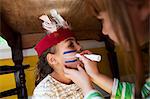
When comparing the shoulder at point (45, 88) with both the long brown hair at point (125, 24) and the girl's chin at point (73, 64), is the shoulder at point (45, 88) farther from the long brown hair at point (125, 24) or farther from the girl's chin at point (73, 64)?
the long brown hair at point (125, 24)

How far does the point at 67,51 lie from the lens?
3.80 ft

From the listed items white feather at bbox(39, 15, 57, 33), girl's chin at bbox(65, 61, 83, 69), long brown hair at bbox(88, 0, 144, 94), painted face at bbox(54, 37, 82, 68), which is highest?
long brown hair at bbox(88, 0, 144, 94)

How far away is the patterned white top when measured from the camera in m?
1.14

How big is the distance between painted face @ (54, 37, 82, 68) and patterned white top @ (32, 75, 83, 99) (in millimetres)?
99

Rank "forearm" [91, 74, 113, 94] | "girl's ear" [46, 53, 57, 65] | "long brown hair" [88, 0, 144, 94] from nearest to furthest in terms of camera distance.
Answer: "long brown hair" [88, 0, 144, 94] < "forearm" [91, 74, 113, 94] < "girl's ear" [46, 53, 57, 65]

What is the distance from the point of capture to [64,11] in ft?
4.22

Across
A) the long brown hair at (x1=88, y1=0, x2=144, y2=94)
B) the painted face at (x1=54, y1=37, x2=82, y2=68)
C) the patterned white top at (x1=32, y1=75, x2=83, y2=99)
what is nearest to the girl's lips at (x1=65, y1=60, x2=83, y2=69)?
the painted face at (x1=54, y1=37, x2=82, y2=68)

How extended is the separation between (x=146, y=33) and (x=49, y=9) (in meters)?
0.80

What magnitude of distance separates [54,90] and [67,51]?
18cm

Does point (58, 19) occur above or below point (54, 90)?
above

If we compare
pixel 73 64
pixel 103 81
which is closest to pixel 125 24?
pixel 103 81

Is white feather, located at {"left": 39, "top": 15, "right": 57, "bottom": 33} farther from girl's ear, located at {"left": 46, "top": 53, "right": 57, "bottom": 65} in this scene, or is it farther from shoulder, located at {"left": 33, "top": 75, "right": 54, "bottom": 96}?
shoulder, located at {"left": 33, "top": 75, "right": 54, "bottom": 96}

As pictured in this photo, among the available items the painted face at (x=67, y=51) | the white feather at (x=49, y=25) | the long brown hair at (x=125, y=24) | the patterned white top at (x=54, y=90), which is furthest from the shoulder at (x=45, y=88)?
the long brown hair at (x=125, y=24)

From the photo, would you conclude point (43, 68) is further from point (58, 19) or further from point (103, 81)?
point (103, 81)
